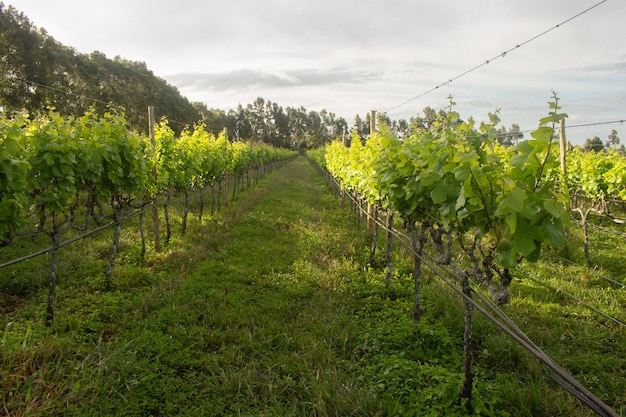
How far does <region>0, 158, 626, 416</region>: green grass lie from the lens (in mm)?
3557

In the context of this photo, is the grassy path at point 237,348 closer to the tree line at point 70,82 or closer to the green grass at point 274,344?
the green grass at point 274,344

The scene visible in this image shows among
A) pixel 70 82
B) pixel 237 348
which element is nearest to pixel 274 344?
pixel 237 348

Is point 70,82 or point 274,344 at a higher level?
point 70,82

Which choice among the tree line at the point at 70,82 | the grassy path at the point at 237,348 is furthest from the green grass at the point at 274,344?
the tree line at the point at 70,82

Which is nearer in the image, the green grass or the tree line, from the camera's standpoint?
the green grass

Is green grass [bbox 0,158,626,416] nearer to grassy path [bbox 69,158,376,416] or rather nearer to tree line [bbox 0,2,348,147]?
grassy path [bbox 69,158,376,416]

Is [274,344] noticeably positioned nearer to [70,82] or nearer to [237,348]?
[237,348]

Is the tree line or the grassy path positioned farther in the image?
the tree line

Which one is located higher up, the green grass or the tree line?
the tree line

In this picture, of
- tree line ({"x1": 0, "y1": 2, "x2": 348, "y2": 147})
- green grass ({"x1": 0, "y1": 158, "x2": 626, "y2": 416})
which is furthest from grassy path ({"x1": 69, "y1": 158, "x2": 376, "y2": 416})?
tree line ({"x1": 0, "y1": 2, "x2": 348, "y2": 147})

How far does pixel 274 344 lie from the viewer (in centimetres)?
473

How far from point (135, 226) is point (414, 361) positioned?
890 cm

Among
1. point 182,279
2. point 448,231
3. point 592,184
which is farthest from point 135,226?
point 592,184

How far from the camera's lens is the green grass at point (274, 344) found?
356 centimetres
